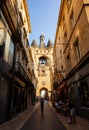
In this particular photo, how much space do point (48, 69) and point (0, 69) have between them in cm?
5084

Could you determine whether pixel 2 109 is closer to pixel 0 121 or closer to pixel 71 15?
pixel 0 121

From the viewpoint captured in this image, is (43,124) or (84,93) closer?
(43,124)

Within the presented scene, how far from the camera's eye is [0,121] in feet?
26.1

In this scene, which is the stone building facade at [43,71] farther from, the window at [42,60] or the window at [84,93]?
the window at [84,93]

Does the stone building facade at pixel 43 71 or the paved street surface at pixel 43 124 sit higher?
the stone building facade at pixel 43 71

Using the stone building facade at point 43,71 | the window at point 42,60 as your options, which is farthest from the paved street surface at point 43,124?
the window at point 42,60

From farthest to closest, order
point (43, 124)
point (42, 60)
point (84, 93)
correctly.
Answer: point (42, 60)
point (84, 93)
point (43, 124)

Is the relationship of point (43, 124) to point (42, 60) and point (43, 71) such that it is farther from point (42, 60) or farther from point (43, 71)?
point (42, 60)

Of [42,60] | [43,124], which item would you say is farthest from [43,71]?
[43,124]

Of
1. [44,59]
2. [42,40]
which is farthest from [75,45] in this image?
[42,40]

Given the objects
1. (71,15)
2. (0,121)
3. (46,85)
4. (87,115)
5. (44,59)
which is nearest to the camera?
(0,121)

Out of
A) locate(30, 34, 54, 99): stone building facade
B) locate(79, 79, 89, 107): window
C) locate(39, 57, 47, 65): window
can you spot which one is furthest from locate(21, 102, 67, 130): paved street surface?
locate(39, 57, 47, 65): window

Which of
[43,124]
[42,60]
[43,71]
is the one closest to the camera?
[43,124]

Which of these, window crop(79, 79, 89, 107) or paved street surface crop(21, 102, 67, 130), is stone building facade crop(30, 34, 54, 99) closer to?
window crop(79, 79, 89, 107)
